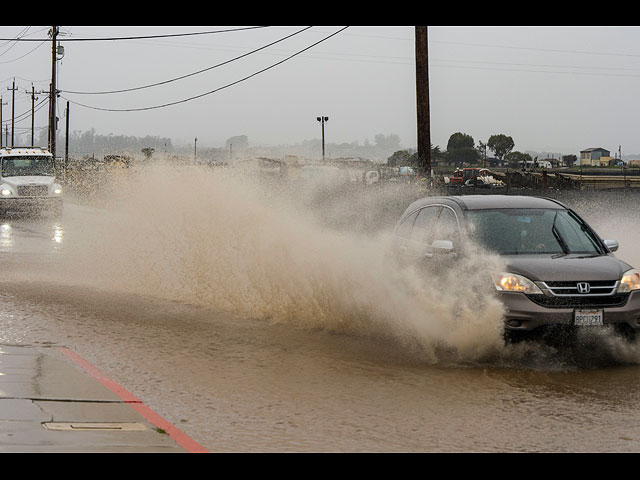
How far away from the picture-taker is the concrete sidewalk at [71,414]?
18.9 feet

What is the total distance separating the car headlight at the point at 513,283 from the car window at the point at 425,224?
1614mm

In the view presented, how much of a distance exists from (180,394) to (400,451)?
2372 mm

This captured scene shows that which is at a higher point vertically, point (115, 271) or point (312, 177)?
point (312, 177)

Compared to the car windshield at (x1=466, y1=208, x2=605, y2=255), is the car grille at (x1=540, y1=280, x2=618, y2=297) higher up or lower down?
lower down

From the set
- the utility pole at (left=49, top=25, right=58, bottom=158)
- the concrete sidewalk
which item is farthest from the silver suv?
the utility pole at (left=49, top=25, right=58, bottom=158)

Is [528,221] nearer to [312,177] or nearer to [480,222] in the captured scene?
[480,222]

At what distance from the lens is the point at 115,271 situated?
16016 mm

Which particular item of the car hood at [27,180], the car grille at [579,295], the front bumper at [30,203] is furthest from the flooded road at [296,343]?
the car hood at [27,180]

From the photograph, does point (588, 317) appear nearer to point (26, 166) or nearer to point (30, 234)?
point (30, 234)

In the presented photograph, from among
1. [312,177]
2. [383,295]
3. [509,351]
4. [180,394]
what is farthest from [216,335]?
[312,177]

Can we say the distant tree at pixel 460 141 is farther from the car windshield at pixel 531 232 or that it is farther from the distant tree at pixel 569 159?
the car windshield at pixel 531 232

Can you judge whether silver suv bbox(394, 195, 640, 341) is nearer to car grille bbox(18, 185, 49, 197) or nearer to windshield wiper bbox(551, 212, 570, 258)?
windshield wiper bbox(551, 212, 570, 258)

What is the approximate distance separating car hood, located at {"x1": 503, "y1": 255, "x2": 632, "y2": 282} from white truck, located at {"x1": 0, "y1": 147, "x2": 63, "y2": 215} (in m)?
26.5

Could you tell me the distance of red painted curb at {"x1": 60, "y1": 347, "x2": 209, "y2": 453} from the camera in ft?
19.2
